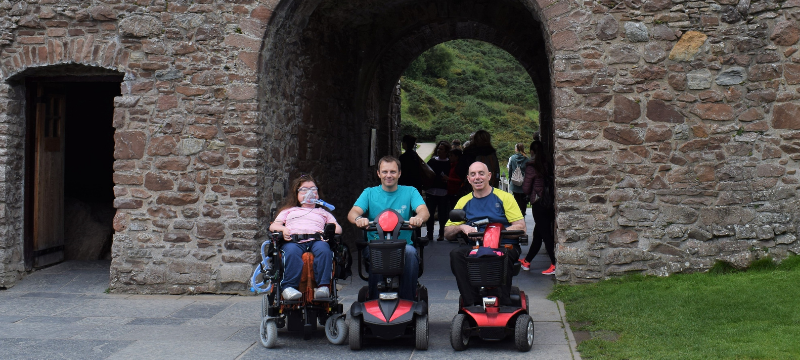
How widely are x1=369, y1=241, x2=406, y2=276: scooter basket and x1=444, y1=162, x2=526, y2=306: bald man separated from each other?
426mm

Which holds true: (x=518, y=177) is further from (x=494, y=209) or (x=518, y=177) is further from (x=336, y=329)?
(x=336, y=329)

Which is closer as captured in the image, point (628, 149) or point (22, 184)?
point (628, 149)

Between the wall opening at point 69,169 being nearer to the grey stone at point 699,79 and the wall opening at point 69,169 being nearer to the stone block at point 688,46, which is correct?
the stone block at point 688,46

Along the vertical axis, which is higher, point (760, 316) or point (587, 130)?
point (587, 130)

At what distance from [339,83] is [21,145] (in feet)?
13.7

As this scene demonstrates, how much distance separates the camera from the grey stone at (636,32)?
6.86 metres

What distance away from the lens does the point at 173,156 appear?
7.30 metres

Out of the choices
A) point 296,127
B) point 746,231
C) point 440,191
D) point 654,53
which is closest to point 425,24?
point 440,191

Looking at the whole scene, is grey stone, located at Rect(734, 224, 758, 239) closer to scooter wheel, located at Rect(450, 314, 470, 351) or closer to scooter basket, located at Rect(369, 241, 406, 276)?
scooter wheel, located at Rect(450, 314, 470, 351)

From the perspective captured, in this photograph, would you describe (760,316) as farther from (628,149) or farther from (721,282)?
(628,149)

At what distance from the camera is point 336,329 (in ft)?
16.9

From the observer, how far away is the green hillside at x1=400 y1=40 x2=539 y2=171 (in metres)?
43.9

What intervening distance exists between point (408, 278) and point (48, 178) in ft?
17.8

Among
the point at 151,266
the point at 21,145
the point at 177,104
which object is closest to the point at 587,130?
the point at 177,104
